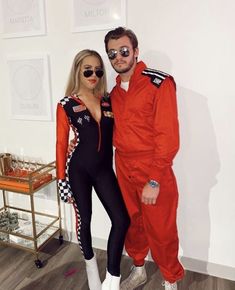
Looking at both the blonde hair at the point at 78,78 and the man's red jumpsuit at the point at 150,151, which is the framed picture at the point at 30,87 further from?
the man's red jumpsuit at the point at 150,151

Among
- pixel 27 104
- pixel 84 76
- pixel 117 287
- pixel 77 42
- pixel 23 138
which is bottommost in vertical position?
pixel 117 287

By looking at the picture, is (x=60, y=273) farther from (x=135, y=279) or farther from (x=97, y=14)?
(x=97, y=14)

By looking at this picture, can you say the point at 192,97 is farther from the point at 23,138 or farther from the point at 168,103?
the point at 23,138

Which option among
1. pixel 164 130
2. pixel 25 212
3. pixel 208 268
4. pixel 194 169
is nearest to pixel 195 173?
pixel 194 169

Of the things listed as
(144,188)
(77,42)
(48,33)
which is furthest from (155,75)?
(48,33)

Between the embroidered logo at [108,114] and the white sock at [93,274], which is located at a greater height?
the embroidered logo at [108,114]

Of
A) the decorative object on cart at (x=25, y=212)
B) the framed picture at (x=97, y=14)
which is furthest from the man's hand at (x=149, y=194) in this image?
the framed picture at (x=97, y=14)

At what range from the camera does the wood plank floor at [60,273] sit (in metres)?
2.18

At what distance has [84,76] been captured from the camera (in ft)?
6.38

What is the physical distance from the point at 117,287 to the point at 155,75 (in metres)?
1.34

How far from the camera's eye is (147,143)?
6.07 feet

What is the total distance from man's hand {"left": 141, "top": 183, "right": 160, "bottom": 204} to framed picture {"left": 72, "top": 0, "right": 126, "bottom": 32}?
3.85 feet

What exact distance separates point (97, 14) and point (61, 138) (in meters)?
0.97

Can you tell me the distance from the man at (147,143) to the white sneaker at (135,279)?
9.2 inches
